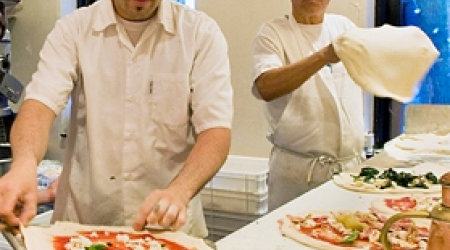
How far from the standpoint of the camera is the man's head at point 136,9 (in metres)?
1.55

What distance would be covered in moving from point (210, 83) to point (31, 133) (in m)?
0.50

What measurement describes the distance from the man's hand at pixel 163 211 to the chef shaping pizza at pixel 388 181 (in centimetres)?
88

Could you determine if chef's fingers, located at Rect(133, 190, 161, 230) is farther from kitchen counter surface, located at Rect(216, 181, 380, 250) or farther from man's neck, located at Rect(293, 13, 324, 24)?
man's neck, located at Rect(293, 13, 324, 24)

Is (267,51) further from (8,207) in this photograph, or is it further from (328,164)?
(8,207)

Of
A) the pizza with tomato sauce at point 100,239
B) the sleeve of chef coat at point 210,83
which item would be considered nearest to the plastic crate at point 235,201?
the sleeve of chef coat at point 210,83

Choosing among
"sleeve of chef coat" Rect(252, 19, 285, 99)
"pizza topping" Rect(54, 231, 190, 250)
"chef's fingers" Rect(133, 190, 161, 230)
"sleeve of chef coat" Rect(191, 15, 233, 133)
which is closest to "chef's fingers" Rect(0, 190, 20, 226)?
"pizza topping" Rect(54, 231, 190, 250)

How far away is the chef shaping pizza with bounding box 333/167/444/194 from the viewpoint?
1.88 metres

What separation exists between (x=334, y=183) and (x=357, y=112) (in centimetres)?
56

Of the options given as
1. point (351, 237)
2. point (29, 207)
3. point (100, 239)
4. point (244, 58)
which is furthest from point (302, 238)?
point (244, 58)

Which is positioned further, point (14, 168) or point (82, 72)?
point (82, 72)

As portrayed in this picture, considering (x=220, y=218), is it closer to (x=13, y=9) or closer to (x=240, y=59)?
(x=240, y=59)

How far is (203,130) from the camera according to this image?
5.05 feet

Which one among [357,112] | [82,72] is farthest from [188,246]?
[357,112]

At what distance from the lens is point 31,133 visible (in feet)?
4.56
